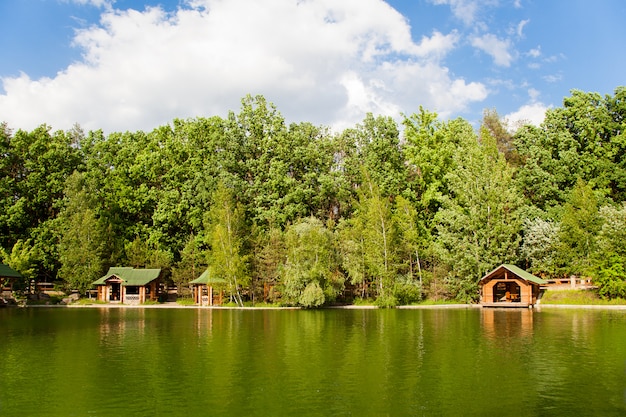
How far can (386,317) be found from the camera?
3678 cm

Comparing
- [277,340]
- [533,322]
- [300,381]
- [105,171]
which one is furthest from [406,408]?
[105,171]

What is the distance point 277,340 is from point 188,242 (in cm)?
3643

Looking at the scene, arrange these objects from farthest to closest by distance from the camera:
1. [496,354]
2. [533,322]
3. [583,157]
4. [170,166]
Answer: [170,166] → [583,157] → [533,322] → [496,354]

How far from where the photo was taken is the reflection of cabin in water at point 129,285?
53.9 meters

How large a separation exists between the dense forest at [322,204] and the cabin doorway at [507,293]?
248cm

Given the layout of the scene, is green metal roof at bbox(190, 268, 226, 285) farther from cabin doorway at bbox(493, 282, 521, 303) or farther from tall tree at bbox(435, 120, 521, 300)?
cabin doorway at bbox(493, 282, 521, 303)

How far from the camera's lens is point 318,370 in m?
17.5

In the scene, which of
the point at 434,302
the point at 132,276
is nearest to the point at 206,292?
the point at 132,276

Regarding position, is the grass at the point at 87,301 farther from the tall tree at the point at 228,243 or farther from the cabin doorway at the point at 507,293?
the cabin doorway at the point at 507,293

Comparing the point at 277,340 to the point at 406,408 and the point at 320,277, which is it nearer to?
the point at 406,408

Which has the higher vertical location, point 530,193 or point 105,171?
point 105,171

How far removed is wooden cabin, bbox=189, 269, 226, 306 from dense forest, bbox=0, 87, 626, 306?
56.9 inches

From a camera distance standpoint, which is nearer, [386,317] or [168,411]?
[168,411]

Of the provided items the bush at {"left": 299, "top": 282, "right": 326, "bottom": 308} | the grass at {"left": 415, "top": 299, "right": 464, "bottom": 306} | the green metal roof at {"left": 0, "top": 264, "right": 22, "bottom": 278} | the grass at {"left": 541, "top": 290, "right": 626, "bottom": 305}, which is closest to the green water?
the grass at {"left": 541, "top": 290, "right": 626, "bottom": 305}
